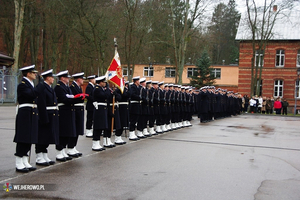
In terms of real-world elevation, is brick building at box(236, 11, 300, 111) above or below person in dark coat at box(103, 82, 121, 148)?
above

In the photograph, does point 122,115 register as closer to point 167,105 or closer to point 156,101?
point 156,101

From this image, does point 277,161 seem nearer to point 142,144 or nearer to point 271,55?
point 142,144

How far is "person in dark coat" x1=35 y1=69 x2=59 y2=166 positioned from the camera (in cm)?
755

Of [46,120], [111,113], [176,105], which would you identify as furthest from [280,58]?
[46,120]

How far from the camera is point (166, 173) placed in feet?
24.7

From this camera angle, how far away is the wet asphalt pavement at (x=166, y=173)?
6049 millimetres

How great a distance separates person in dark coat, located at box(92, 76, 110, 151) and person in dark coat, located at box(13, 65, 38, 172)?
2715mm

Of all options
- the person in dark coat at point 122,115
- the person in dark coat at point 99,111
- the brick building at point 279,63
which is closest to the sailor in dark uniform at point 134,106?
the person in dark coat at point 122,115

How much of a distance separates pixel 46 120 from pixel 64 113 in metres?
1.07

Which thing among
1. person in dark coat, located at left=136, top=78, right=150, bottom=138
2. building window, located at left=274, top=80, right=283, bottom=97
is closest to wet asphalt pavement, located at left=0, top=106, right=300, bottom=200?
person in dark coat, located at left=136, top=78, right=150, bottom=138

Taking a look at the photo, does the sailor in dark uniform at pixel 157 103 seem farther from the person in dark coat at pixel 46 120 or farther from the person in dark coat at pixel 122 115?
the person in dark coat at pixel 46 120

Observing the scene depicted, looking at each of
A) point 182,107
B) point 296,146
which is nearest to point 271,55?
point 182,107

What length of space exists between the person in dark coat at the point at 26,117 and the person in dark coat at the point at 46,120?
0.21 meters

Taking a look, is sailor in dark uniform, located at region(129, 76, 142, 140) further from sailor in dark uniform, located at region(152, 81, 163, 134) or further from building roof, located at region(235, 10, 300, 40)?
building roof, located at region(235, 10, 300, 40)
